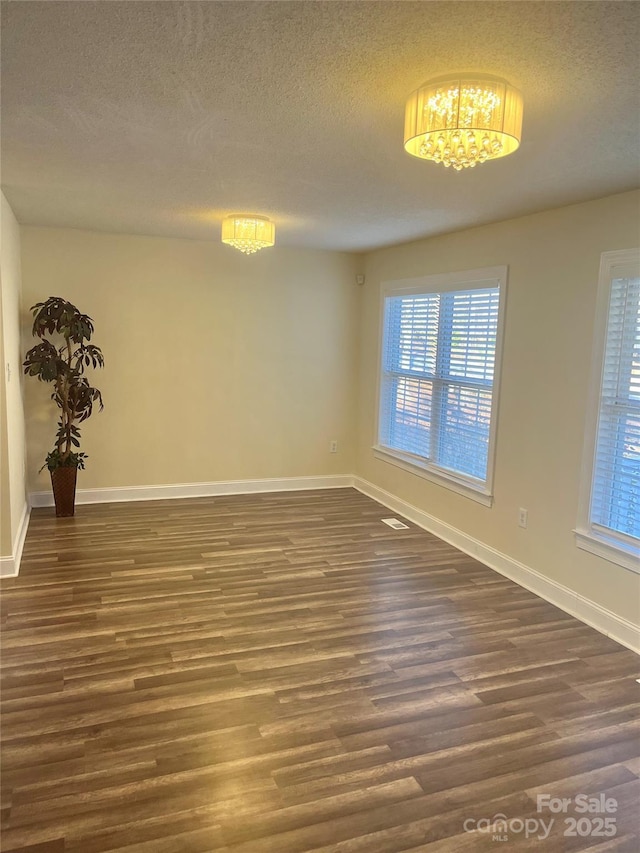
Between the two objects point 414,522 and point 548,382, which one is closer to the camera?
point 548,382

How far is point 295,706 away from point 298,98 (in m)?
2.40

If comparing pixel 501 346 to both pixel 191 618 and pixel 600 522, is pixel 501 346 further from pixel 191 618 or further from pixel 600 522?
pixel 191 618

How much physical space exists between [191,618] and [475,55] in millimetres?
2915

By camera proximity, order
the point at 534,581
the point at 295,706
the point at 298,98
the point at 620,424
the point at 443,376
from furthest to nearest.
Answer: the point at 443,376
the point at 534,581
the point at 620,424
the point at 295,706
the point at 298,98

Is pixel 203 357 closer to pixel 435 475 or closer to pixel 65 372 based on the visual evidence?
pixel 65 372

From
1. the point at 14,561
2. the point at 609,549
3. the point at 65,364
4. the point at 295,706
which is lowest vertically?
the point at 295,706

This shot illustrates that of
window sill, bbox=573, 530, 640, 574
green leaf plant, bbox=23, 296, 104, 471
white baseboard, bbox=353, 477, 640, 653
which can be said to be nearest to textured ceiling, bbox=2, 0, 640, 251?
green leaf plant, bbox=23, 296, 104, 471

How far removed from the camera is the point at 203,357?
5637 mm

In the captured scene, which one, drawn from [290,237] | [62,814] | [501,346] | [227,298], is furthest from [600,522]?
[227,298]

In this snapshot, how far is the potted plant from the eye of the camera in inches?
183

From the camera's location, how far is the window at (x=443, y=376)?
4305mm

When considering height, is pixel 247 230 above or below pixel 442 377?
above

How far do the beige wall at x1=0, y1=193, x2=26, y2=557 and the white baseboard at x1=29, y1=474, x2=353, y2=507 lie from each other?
76cm

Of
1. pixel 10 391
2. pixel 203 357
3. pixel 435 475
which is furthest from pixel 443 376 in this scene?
pixel 10 391
